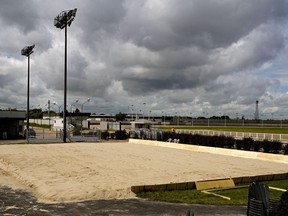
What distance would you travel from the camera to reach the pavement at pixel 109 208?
10055 millimetres

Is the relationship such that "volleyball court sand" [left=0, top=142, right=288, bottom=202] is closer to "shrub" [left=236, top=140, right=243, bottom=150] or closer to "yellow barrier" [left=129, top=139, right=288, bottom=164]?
"yellow barrier" [left=129, top=139, right=288, bottom=164]

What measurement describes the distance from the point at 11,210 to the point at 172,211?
4171 mm

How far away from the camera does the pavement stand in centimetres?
1005

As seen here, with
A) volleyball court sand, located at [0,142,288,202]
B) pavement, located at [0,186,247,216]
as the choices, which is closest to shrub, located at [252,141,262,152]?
volleyball court sand, located at [0,142,288,202]

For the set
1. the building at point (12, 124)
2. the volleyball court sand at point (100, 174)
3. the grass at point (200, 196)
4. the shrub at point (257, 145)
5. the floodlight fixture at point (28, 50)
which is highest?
the floodlight fixture at point (28, 50)

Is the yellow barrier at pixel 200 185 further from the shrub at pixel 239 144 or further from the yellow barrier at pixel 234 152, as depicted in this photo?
the shrub at pixel 239 144

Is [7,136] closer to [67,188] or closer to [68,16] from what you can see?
[68,16]

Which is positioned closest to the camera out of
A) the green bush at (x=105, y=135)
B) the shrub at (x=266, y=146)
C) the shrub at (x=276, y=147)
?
the shrub at (x=276, y=147)

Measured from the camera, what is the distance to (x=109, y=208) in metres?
10.6

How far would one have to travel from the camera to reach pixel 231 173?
57.6 ft

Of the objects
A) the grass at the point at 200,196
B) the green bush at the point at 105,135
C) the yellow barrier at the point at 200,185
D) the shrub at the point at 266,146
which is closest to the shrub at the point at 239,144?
the shrub at the point at 266,146

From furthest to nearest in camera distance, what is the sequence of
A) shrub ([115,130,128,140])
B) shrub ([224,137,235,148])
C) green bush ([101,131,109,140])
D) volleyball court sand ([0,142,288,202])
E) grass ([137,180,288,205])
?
1. green bush ([101,131,109,140])
2. shrub ([115,130,128,140])
3. shrub ([224,137,235,148])
4. volleyball court sand ([0,142,288,202])
5. grass ([137,180,288,205])

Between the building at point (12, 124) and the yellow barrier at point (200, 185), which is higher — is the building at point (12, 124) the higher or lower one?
the higher one

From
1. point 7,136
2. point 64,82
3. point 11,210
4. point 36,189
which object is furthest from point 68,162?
point 7,136
